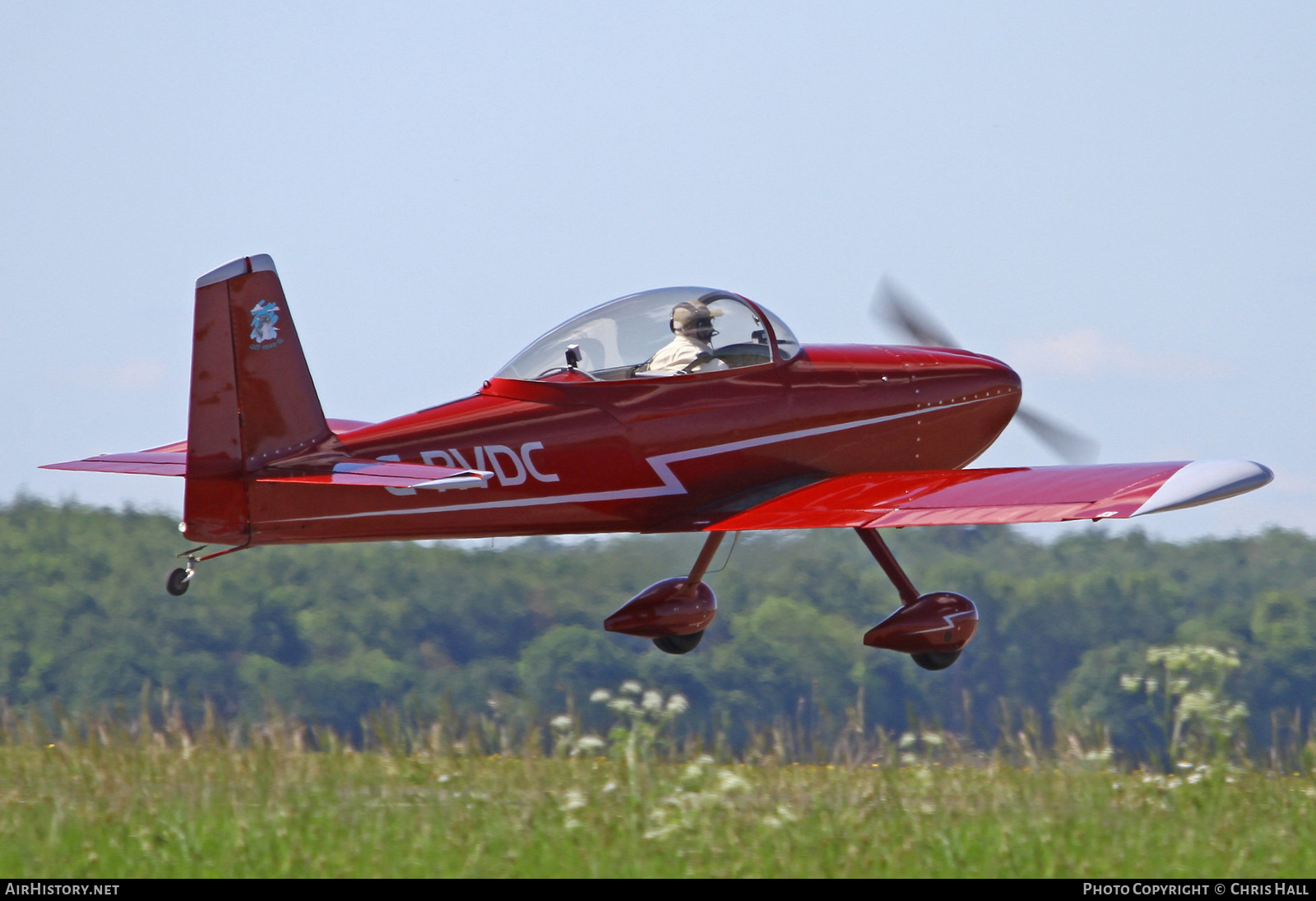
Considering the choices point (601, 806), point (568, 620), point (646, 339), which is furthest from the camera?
point (568, 620)

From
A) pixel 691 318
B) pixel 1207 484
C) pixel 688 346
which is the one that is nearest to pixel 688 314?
pixel 691 318

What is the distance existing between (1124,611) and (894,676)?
1095cm

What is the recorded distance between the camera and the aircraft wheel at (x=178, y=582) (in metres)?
8.74

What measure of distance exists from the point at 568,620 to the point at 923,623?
Answer: 4100 centimetres

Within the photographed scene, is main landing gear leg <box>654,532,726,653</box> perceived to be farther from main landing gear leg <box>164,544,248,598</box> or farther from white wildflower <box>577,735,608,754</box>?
white wildflower <box>577,735,608,754</box>

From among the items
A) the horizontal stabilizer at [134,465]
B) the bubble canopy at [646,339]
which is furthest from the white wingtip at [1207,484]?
the horizontal stabilizer at [134,465]

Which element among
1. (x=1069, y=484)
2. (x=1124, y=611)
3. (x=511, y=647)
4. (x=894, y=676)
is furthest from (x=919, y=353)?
(x=1124, y=611)

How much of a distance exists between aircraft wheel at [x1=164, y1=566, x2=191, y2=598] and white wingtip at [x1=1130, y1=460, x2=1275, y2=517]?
5771mm

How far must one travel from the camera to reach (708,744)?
8.88 meters

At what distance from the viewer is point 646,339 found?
11.1 m

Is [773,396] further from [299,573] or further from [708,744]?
[299,573]

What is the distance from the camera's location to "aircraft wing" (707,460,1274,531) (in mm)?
9125

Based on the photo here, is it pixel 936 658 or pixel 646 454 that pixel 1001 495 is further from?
pixel 646 454

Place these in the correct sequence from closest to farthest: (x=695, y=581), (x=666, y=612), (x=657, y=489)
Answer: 1. (x=657, y=489)
2. (x=666, y=612)
3. (x=695, y=581)
